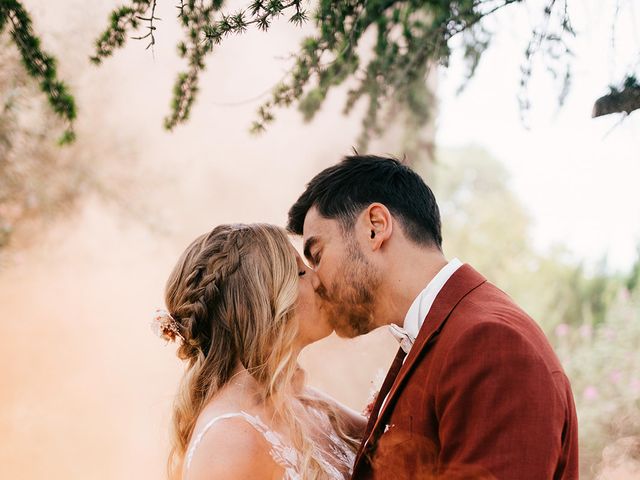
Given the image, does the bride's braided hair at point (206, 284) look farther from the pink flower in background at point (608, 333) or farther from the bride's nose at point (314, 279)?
the pink flower in background at point (608, 333)

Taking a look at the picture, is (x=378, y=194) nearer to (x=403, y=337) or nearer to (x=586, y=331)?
(x=403, y=337)

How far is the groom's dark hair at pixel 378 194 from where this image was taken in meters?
2.20

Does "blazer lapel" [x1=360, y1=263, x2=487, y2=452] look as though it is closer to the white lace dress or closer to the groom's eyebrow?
the white lace dress

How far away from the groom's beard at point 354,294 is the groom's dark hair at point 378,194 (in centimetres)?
12

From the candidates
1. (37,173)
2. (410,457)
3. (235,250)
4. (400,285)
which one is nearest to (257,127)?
(235,250)

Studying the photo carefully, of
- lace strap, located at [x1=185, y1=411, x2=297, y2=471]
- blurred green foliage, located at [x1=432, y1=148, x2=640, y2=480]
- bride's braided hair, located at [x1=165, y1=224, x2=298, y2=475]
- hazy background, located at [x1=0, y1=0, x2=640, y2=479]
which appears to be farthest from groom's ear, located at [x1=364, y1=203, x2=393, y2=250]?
hazy background, located at [x1=0, y1=0, x2=640, y2=479]

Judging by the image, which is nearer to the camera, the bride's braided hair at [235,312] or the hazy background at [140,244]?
the bride's braided hair at [235,312]

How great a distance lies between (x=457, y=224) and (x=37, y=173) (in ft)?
38.1

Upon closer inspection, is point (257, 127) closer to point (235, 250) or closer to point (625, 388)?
point (235, 250)

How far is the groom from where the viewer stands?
1525 millimetres

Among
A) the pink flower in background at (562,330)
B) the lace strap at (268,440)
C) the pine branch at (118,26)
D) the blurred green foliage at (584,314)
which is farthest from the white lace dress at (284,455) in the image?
the pink flower in background at (562,330)

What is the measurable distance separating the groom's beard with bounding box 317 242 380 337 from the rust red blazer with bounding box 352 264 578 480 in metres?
0.28

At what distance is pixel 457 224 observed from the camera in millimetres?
17594

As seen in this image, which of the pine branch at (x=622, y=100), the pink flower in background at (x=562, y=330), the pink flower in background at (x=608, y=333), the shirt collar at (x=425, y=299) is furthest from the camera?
the pink flower in background at (x=562, y=330)
